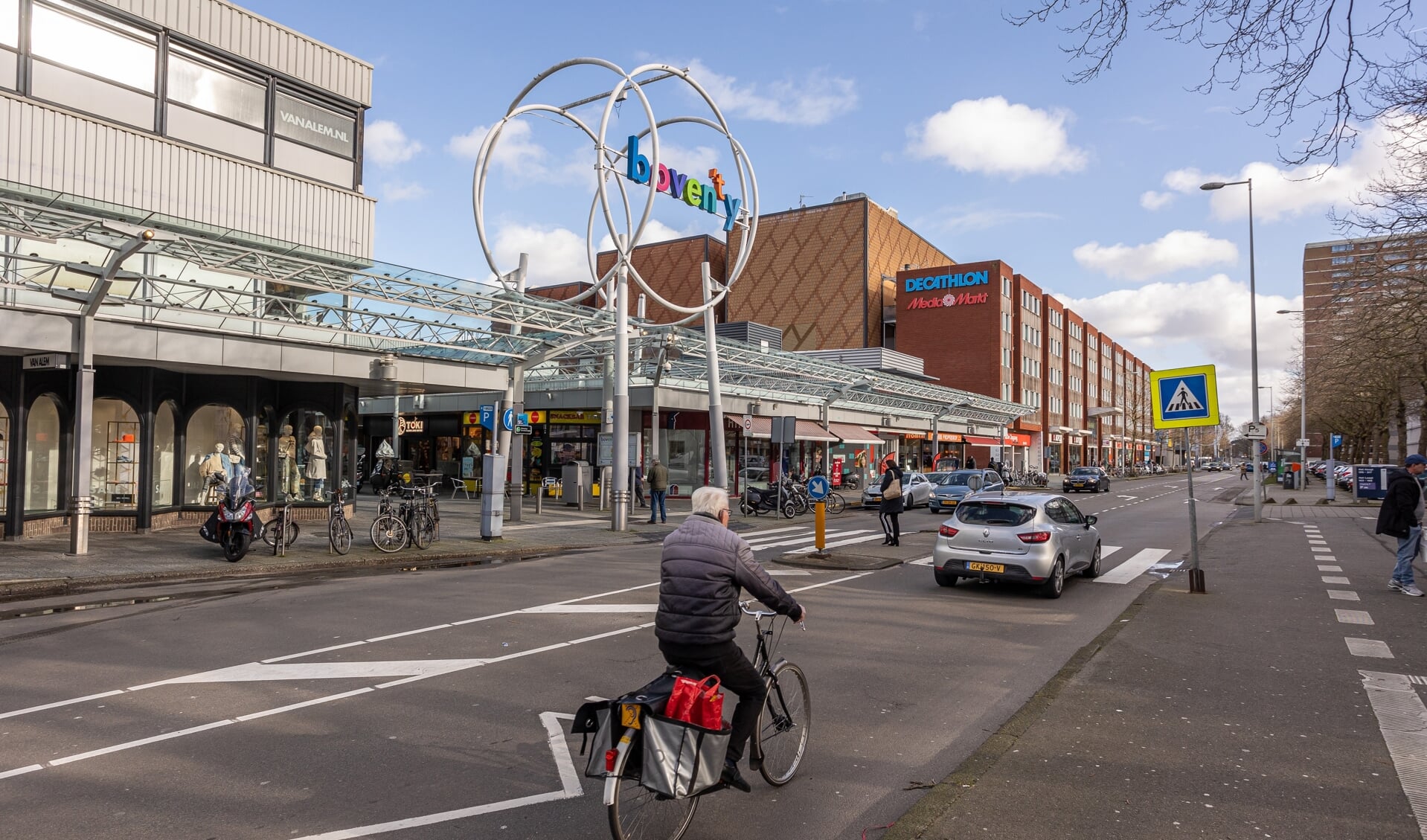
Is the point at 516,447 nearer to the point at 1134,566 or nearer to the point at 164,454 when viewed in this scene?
the point at 164,454

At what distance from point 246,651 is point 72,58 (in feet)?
53.0

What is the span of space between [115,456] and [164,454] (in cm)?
97

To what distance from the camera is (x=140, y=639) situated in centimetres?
799

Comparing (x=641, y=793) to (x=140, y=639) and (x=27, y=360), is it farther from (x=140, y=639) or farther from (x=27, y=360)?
(x=27, y=360)

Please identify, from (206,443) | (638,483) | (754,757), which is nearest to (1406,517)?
(754,757)

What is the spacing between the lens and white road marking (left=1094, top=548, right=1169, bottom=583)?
12.8 metres

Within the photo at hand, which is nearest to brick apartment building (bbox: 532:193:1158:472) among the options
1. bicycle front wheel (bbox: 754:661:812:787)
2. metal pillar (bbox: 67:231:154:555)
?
metal pillar (bbox: 67:231:154:555)

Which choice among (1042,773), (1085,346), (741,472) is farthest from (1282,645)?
(1085,346)

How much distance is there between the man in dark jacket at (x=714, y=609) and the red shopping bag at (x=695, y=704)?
244 mm

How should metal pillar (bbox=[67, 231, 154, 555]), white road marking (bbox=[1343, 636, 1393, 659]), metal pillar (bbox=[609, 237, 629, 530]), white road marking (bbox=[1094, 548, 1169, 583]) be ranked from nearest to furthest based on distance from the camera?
1. white road marking (bbox=[1343, 636, 1393, 659])
2. white road marking (bbox=[1094, 548, 1169, 583])
3. metal pillar (bbox=[67, 231, 154, 555])
4. metal pillar (bbox=[609, 237, 629, 530])

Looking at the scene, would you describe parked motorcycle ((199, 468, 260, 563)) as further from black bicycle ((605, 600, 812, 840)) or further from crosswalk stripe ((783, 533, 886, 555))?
black bicycle ((605, 600, 812, 840))

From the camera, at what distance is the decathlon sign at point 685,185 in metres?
21.1

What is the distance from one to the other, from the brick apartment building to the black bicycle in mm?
51002

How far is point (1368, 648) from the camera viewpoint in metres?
7.89
